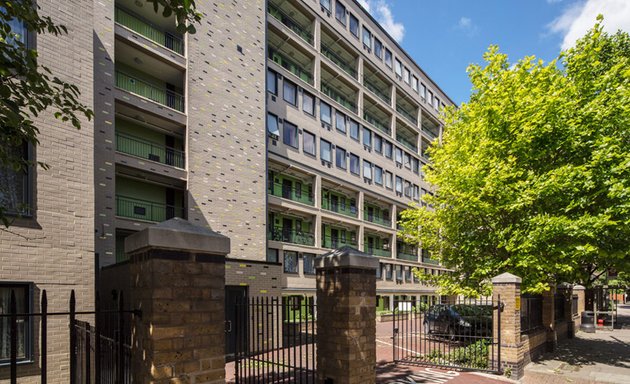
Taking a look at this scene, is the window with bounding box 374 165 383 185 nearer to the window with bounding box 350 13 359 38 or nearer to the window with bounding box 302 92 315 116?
the window with bounding box 302 92 315 116

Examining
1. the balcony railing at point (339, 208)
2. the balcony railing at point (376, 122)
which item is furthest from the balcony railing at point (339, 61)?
the balcony railing at point (339, 208)

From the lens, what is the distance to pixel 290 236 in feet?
86.0

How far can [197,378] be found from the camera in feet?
11.9

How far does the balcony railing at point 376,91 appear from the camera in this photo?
3656 cm

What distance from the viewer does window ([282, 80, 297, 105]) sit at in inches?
1029

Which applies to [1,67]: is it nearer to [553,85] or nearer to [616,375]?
[553,85]

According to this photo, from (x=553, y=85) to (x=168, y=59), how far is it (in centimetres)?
1578

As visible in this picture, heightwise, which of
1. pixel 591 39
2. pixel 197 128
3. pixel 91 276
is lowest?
pixel 91 276

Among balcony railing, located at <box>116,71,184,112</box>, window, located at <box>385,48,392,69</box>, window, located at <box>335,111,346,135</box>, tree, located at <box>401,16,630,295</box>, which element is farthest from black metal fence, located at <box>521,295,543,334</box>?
window, located at <box>385,48,392,69</box>

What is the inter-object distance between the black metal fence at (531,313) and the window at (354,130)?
2087 centimetres

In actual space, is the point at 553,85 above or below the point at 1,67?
above

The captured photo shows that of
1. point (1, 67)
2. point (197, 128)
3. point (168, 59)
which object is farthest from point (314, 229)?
point (1, 67)

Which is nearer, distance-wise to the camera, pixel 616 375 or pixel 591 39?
pixel 616 375

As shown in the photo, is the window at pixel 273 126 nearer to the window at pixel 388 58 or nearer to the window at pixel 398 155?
the window at pixel 398 155
